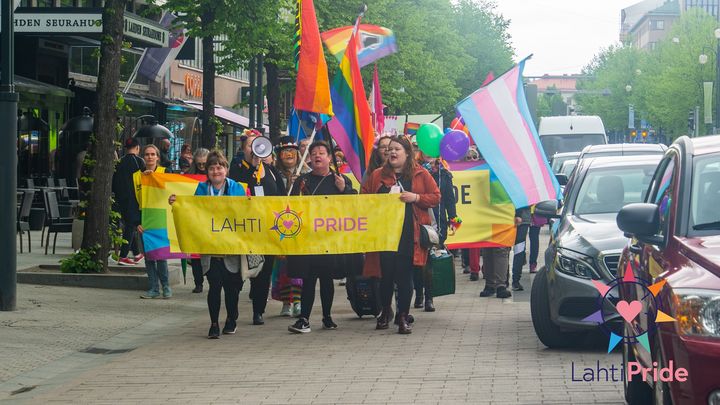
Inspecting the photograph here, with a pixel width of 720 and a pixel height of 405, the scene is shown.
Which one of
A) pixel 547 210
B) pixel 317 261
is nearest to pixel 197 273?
pixel 317 261

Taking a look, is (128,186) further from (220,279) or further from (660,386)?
(660,386)

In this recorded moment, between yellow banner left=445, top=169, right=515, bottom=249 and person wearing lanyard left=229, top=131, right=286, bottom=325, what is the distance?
2.82 metres

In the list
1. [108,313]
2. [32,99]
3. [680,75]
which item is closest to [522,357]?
[108,313]

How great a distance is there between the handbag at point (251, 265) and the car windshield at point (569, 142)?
95.0 feet

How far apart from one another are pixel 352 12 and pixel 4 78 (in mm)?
20984

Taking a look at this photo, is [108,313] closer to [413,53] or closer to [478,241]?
[478,241]

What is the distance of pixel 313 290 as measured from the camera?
41.0ft

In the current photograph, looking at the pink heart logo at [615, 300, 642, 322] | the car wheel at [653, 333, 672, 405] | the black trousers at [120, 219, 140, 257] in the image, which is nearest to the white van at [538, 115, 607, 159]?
the black trousers at [120, 219, 140, 257]

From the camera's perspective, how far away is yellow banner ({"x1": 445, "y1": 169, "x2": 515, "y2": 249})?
52.1 feet

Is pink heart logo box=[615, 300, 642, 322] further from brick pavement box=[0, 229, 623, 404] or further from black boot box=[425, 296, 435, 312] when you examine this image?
black boot box=[425, 296, 435, 312]

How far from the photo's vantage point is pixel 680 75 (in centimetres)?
8631

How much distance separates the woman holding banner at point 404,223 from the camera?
12.5 m

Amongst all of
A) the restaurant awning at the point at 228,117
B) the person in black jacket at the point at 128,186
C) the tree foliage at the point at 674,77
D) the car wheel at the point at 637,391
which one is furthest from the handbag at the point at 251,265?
the tree foliage at the point at 674,77

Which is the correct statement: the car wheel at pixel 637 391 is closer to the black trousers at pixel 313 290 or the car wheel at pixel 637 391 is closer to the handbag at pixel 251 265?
the black trousers at pixel 313 290
